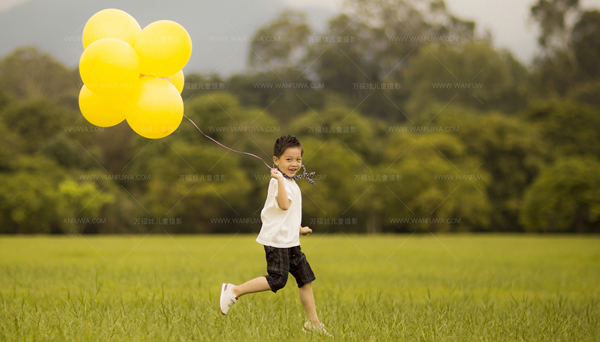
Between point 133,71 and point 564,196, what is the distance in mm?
32120

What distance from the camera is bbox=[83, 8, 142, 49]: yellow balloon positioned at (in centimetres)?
486

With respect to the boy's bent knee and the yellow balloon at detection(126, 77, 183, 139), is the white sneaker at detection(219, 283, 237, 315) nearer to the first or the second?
the boy's bent knee

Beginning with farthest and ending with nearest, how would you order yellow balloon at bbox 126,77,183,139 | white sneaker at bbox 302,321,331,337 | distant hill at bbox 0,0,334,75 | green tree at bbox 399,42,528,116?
green tree at bbox 399,42,528,116 < distant hill at bbox 0,0,334,75 < yellow balloon at bbox 126,77,183,139 < white sneaker at bbox 302,321,331,337

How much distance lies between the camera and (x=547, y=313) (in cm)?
486

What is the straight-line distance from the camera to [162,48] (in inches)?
183

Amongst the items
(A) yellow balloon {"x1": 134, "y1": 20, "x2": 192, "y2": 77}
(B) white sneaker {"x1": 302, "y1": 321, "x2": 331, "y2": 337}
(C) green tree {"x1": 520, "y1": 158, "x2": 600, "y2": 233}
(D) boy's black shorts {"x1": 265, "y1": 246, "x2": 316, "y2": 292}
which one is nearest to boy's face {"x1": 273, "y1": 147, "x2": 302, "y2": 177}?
(D) boy's black shorts {"x1": 265, "y1": 246, "x2": 316, "y2": 292}

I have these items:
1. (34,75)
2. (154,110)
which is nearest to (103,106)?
(154,110)

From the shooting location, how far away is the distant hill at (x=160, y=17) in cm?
3419

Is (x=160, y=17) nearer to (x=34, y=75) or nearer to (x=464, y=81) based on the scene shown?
(x=34, y=75)

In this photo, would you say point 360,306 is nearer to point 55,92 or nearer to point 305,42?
point 305,42

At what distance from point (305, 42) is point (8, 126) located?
1021 inches

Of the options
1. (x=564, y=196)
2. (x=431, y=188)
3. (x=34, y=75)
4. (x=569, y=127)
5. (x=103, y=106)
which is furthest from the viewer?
(x=34, y=75)

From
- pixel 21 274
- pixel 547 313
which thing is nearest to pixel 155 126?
pixel 547 313

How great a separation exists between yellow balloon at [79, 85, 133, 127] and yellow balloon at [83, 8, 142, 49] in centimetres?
54
